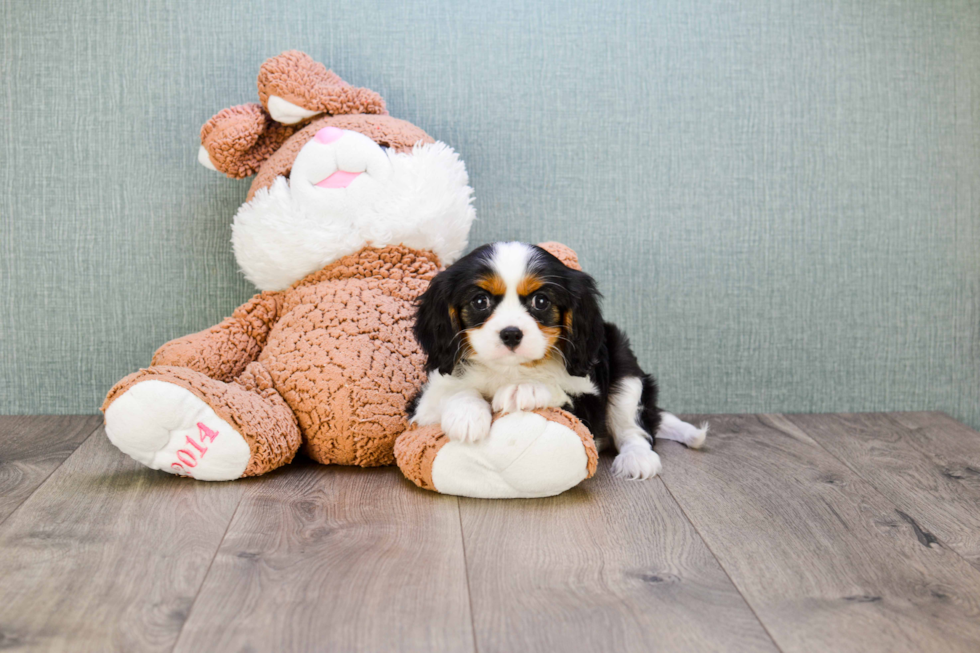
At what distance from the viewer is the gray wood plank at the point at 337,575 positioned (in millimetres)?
1081

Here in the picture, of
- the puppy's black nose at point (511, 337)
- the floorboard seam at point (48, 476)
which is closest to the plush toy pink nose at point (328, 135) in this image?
the puppy's black nose at point (511, 337)

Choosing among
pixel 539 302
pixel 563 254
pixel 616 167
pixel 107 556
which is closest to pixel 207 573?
pixel 107 556

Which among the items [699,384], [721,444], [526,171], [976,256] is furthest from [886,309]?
[526,171]

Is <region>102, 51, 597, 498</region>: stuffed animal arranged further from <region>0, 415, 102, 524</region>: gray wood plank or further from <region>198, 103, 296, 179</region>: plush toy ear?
<region>0, 415, 102, 524</region>: gray wood plank

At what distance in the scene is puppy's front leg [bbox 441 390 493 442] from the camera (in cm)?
155

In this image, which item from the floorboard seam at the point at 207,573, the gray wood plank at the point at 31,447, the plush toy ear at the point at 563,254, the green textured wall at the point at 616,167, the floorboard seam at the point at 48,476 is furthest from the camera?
the green textured wall at the point at 616,167

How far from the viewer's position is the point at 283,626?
3.62ft

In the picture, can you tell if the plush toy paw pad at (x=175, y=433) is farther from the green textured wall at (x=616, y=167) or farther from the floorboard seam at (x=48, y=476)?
the green textured wall at (x=616, y=167)

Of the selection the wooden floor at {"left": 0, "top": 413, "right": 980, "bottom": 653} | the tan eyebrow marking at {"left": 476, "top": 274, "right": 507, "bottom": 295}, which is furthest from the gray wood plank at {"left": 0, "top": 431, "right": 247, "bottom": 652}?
the tan eyebrow marking at {"left": 476, "top": 274, "right": 507, "bottom": 295}

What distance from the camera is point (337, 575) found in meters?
1.26

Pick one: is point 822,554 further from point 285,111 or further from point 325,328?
point 285,111

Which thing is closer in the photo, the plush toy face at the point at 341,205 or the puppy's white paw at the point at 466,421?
the puppy's white paw at the point at 466,421

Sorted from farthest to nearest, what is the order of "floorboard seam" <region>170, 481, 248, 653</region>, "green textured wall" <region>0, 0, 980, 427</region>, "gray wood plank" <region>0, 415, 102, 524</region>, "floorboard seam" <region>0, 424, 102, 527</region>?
"green textured wall" <region>0, 0, 980, 427</region>
"gray wood plank" <region>0, 415, 102, 524</region>
"floorboard seam" <region>0, 424, 102, 527</region>
"floorboard seam" <region>170, 481, 248, 653</region>

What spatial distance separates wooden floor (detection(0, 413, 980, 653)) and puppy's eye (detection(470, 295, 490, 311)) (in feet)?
1.26
